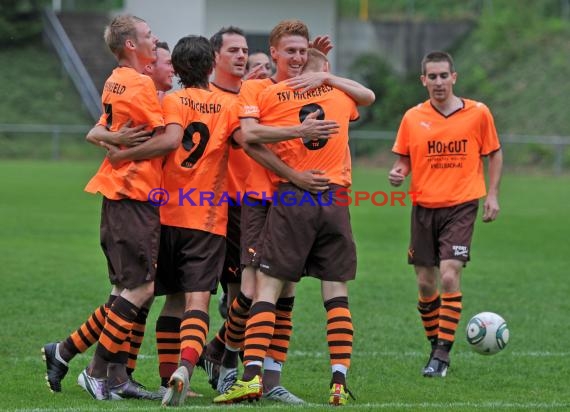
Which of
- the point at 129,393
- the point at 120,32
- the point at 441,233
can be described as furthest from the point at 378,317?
the point at 120,32

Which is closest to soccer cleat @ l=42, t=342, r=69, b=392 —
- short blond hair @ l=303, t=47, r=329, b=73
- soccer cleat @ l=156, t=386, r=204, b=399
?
soccer cleat @ l=156, t=386, r=204, b=399

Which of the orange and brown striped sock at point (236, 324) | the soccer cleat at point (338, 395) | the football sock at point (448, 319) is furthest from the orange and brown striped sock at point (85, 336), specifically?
the football sock at point (448, 319)

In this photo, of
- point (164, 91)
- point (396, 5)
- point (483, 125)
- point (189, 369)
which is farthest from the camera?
point (396, 5)

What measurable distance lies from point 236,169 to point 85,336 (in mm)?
1532

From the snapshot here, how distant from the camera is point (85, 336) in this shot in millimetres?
7270

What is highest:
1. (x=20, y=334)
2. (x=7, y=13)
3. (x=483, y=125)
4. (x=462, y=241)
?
(x=7, y=13)

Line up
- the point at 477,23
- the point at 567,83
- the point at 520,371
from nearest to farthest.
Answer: the point at 520,371
the point at 567,83
the point at 477,23

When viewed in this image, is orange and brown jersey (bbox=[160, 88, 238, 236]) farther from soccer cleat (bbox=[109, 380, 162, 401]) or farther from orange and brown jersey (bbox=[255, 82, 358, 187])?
soccer cleat (bbox=[109, 380, 162, 401])

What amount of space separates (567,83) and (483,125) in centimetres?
2561

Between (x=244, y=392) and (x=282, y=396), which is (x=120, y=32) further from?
(x=282, y=396)

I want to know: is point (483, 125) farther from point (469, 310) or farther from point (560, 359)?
point (469, 310)

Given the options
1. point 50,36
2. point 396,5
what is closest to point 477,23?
point 396,5

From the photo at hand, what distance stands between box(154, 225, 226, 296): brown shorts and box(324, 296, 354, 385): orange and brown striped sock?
78cm

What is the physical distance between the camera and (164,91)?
24.7 feet
